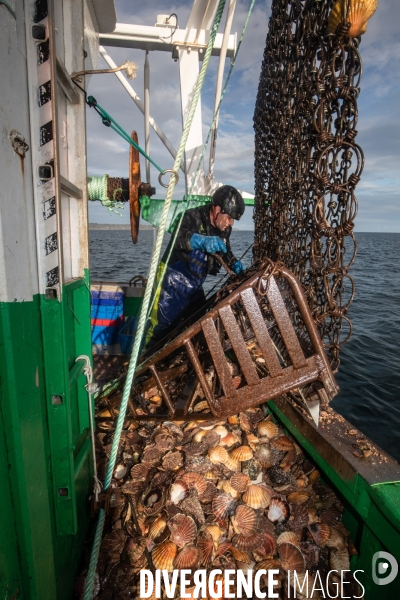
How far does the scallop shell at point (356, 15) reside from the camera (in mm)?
1921

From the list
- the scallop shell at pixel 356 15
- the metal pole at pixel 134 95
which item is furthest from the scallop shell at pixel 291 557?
the metal pole at pixel 134 95

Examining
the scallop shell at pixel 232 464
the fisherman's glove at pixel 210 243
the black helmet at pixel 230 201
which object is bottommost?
the scallop shell at pixel 232 464

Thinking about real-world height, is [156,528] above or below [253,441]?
below

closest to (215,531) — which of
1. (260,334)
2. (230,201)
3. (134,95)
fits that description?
(260,334)

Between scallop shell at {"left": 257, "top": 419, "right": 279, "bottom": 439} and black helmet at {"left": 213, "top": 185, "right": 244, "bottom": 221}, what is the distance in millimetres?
2699

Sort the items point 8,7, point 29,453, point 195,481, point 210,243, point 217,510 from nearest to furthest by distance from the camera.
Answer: point 8,7
point 29,453
point 217,510
point 195,481
point 210,243

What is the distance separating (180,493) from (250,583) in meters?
0.81

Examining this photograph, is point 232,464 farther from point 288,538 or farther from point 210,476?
point 288,538

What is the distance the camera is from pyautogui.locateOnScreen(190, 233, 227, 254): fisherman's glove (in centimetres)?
378

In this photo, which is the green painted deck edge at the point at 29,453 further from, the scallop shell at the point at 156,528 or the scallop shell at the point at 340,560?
the scallop shell at the point at 340,560

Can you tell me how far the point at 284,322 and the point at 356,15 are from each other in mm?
2128

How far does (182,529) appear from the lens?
8.00 ft

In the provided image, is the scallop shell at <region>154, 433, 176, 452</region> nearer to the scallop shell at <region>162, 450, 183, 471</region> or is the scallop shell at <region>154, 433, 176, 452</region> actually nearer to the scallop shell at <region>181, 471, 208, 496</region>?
the scallop shell at <region>162, 450, 183, 471</region>

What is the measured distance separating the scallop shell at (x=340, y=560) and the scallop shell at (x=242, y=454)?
963 mm
